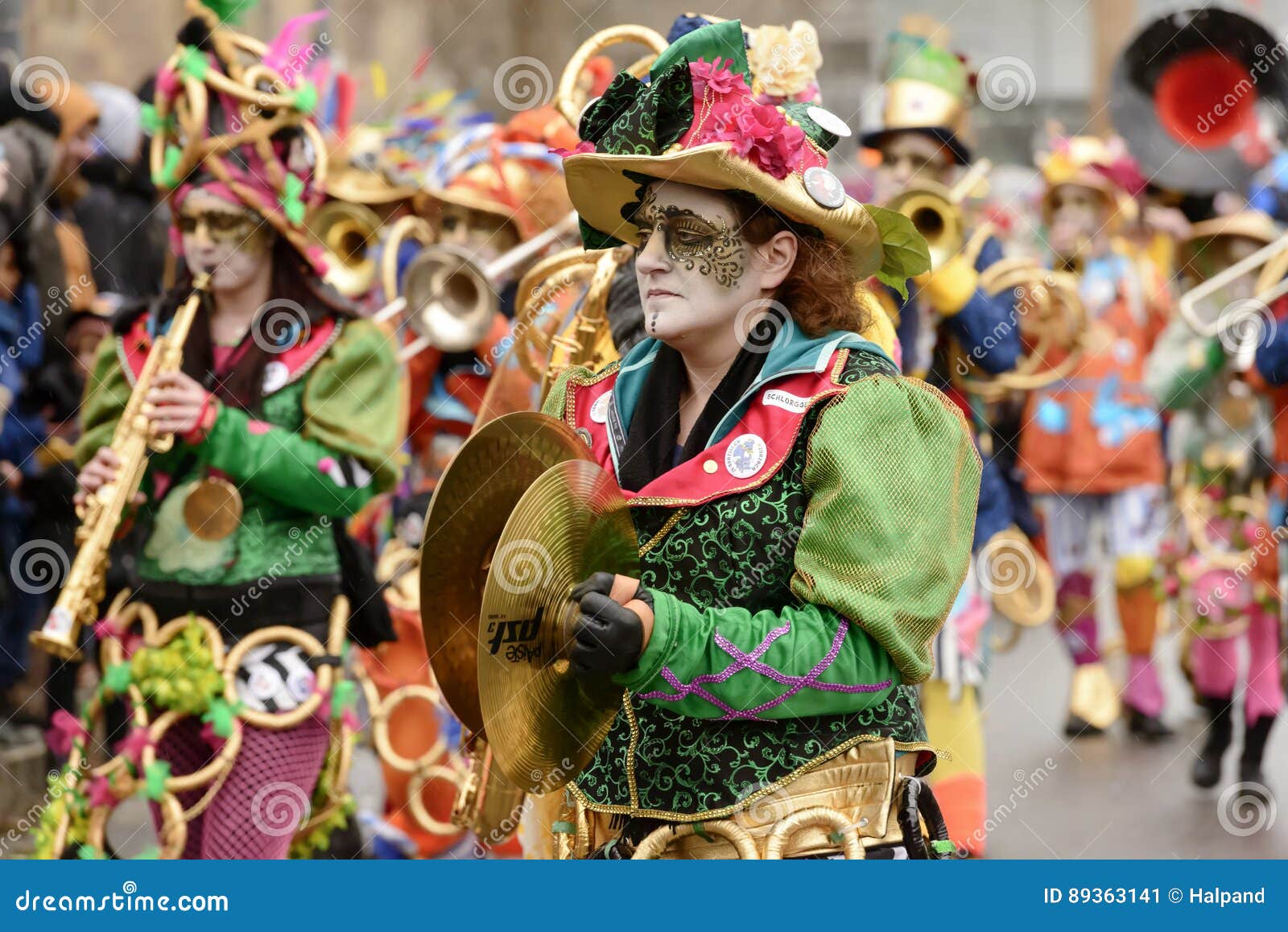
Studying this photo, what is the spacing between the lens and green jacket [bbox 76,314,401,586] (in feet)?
18.6

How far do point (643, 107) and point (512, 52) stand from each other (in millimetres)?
20446

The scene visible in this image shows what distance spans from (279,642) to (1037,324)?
13.9 feet

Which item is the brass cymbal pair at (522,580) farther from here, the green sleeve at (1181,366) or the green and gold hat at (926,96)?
the green sleeve at (1181,366)

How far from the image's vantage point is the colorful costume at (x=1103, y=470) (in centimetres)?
1048

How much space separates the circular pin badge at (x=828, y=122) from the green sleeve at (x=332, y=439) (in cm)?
225

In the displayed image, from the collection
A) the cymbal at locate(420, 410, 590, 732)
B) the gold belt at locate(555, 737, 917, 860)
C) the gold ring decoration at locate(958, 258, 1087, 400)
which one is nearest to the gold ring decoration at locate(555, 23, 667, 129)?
the cymbal at locate(420, 410, 590, 732)

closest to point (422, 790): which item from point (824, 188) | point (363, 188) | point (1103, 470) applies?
point (363, 188)

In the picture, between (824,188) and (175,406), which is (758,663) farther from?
(175,406)

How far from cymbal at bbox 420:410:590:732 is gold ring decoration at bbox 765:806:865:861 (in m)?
0.51

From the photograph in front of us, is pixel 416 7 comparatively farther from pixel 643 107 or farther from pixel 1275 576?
pixel 643 107

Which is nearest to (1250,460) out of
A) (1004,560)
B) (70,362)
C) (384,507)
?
(1004,560)

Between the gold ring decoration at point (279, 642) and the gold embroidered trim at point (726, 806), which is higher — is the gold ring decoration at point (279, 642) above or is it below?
below

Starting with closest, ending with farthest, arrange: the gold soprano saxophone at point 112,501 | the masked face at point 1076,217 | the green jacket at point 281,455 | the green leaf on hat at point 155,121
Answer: the gold soprano saxophone at point 112,501
the green jacket at point 281,455
the green leaf on hat at point 155,121
the masked face at point 1076,217

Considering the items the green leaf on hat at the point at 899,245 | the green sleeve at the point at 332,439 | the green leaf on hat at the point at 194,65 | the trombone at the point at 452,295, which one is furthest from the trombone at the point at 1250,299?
the green leaf on hat at the point at 899,245
